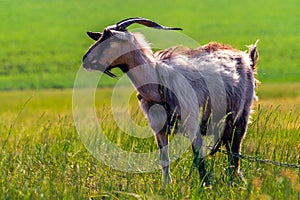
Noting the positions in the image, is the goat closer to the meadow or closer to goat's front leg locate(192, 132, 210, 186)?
goat's front leg locate(192, 132, 210, 186)

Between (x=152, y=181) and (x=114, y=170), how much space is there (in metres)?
0.53

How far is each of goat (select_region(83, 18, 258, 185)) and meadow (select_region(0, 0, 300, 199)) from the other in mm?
266

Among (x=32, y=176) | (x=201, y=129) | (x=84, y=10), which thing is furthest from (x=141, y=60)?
(x=84, y=10)

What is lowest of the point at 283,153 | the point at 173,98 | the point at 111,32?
the point at 283,153

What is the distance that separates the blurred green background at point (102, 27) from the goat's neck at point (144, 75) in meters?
25.8

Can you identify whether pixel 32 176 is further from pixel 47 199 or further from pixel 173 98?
pixel 173 98

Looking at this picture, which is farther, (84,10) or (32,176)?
(84,10)

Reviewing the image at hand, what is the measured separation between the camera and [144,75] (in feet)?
28.5

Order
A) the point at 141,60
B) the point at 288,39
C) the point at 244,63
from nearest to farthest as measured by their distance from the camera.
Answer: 1. the point at 141,60
2. the point at 244,63
3. the point at 288,39

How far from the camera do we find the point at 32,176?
8094 millimetres

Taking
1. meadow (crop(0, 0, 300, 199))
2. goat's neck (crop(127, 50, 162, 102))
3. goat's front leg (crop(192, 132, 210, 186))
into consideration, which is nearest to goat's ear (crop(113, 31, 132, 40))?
goat's neck (crop(127, 50, 162, 102))

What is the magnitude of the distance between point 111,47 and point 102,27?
36.6 m

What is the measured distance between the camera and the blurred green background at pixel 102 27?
3947cm

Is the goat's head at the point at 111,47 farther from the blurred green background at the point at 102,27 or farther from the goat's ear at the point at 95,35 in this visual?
the blurred green background at the point at 102,27
